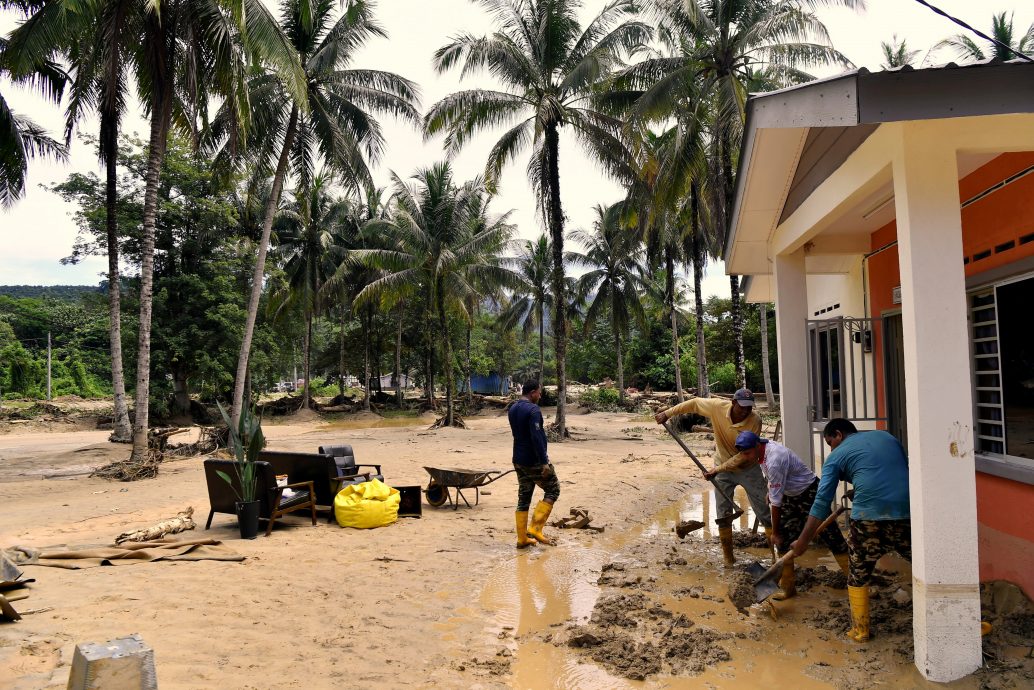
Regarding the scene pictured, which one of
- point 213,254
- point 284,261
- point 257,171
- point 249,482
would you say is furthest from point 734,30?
point 284,261

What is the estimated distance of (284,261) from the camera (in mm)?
34156

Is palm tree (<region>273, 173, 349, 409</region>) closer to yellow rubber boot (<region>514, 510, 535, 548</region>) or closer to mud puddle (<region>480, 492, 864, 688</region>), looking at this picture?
yellow rubber boot (<region>514, 510, 535, 548</region>)

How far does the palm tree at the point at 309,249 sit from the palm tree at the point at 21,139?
43.5ft

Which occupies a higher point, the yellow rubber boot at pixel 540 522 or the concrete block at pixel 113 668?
the concrete block at pixel 113 668

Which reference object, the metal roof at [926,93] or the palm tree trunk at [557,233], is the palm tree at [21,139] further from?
the metal roof at [926,93]

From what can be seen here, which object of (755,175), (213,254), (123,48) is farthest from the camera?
(213,254)

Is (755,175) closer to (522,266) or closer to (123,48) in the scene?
(123,48)

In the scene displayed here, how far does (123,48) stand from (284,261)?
20.7m

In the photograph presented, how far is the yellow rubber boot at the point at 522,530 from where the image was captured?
7296 millimetres

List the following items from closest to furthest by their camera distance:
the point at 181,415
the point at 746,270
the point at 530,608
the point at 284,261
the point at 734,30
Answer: the point at 530,608
the point at 746,270
the point at 734,30
the point at 181,415
the point at 284,261

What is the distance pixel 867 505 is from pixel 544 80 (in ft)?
56.9

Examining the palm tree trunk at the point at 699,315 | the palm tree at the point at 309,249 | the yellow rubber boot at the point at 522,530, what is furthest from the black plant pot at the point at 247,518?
the palm tree at the point at 309,249

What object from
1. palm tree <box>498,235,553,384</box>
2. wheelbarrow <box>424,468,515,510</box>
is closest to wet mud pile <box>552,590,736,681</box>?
wheelbarrow <box>424,468,515,510</box>

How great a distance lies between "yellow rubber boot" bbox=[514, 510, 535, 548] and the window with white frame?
14.0ft
